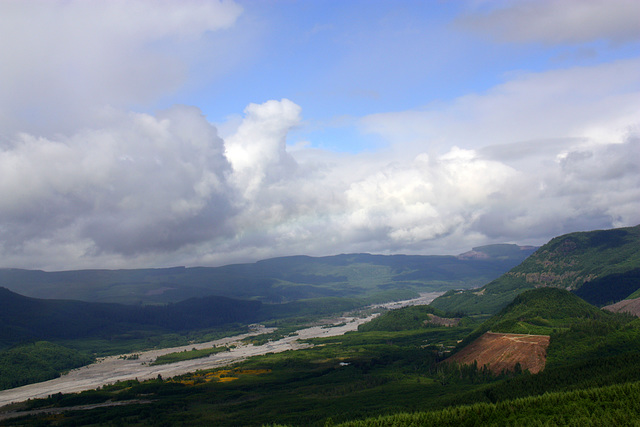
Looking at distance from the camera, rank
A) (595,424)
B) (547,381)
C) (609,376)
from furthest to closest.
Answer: (547,381), (609,376), (595,424)

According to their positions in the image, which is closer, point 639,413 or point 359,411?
point 639,413

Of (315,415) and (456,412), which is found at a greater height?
(456,412)

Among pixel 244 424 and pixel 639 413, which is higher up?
pixel 639 413

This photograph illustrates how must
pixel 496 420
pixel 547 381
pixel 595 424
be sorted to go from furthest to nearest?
pixel 547 381 < pixel 496 420 < pixel 595 424

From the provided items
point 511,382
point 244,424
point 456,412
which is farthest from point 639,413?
point 244,424

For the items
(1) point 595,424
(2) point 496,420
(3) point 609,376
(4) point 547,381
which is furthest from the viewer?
(4) point 547,381

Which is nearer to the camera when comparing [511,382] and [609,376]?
[609,376]

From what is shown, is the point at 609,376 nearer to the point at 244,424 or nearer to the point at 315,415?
the point at 315,415

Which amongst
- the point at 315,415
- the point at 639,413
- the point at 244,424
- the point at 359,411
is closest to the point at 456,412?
the point at 639,413

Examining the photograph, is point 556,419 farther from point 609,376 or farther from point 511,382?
point 511,382

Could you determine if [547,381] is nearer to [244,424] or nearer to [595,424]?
[595,424]
